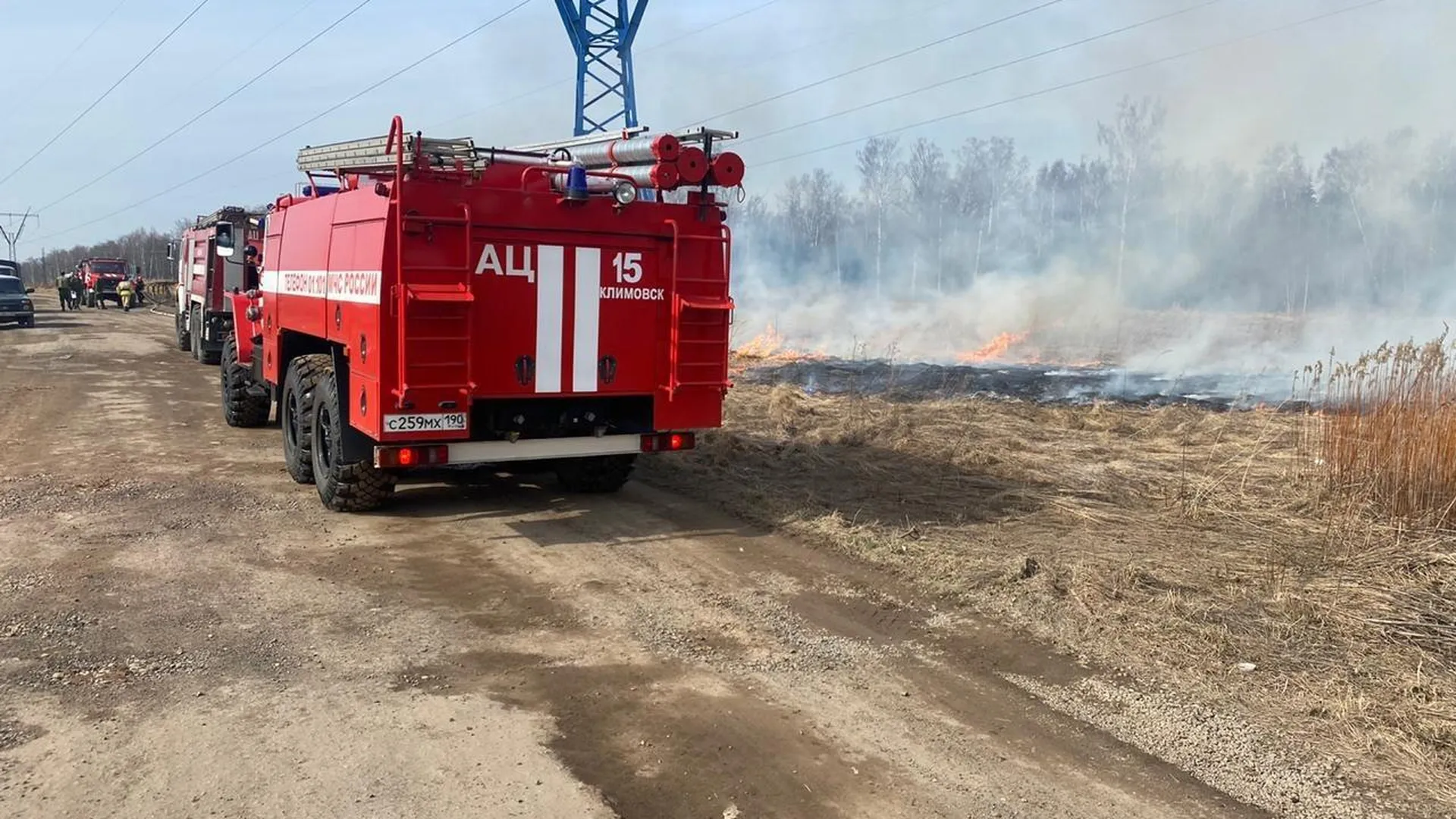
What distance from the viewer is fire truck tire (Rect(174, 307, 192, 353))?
22906mm

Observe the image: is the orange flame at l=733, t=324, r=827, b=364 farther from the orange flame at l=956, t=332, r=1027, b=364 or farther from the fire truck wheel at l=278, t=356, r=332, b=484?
the fire truck wheel at l=278, t=356, r=332, b=484

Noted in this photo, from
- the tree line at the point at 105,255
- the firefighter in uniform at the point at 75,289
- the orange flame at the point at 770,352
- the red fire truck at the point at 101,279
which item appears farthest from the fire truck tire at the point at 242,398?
the tree line at the point at 105,255

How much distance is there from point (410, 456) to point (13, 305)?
29.8 m

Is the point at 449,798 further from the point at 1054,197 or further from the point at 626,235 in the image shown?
the point at 1054,197

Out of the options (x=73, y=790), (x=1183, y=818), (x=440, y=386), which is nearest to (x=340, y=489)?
(x=440, y=386)

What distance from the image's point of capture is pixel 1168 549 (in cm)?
660

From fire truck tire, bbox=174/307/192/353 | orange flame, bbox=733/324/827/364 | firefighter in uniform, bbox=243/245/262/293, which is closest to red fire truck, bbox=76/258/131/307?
fire truck tire, bbox=174/307/192/353

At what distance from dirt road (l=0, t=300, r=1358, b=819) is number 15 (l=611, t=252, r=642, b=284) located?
1.85m

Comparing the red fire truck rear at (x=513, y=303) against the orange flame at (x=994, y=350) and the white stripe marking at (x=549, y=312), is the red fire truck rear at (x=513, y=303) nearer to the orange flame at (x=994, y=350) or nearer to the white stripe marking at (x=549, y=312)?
the white stripe marking at (x=549, y=312)

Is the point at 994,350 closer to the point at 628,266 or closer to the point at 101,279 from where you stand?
the point at 628,266

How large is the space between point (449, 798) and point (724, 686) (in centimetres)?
142

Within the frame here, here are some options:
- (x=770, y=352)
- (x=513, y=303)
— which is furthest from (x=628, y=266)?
(x=770, y=352)

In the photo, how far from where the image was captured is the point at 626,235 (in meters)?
7.12

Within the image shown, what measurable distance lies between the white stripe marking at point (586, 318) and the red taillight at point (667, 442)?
2.14 feet
